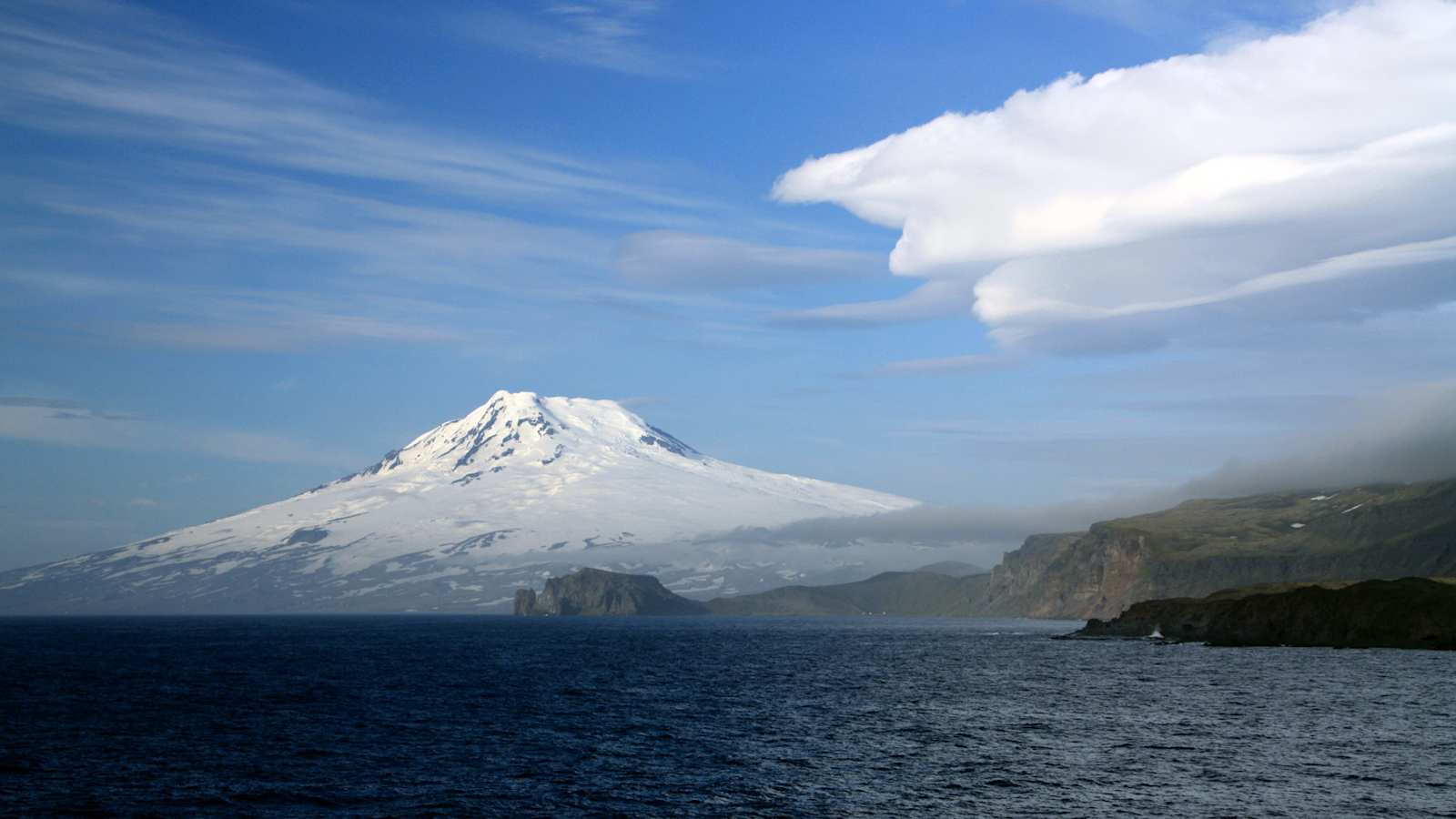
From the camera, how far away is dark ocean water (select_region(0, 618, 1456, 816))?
61.1 meters

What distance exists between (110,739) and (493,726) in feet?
85.1

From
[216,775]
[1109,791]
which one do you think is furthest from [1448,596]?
[216,775]

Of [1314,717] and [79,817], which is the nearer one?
[79,817]

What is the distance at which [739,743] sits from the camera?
3206 inches

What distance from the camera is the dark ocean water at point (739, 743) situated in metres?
61.1

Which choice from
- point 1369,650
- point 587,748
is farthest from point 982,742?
point 1369,650

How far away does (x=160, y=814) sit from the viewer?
57812 millimetres

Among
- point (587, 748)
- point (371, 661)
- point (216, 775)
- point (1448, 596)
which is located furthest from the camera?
point (1448, 596)

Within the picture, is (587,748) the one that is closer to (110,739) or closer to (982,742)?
(982,742)

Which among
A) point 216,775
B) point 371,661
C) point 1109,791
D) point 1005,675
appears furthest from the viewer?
point 371,661

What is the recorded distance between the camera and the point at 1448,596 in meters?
196

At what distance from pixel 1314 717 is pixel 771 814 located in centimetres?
5612

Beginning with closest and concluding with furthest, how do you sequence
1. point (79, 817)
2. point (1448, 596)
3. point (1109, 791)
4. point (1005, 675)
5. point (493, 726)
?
1. point (79, 817)
2. point (1109, 791)
3. point (493, 726)
4. point (1005, 675)
5. point (1448, 596)

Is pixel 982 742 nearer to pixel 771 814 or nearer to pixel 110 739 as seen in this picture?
pixel 771 814
